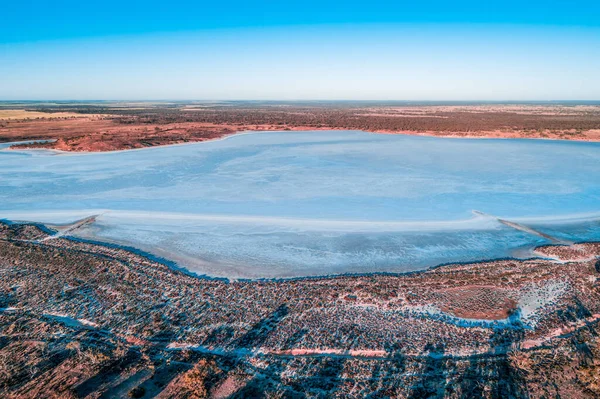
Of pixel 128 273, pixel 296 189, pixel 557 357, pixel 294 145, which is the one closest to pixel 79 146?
pixel 294 145

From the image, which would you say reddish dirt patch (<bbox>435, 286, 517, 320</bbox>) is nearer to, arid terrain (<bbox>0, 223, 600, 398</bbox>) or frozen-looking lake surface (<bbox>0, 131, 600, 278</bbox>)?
arid terrain (<bbox>0, 223, 600, 398</bbox>)

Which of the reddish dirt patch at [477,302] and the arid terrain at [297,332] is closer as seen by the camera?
the arid terrain at [297,332]

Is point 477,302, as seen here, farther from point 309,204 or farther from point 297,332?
point 309,204

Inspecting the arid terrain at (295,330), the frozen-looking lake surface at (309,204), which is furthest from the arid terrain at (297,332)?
Answer: the frozen-looking lake surface at (309,204)

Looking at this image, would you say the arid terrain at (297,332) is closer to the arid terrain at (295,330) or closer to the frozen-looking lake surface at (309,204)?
the arid terrain at (295,330)

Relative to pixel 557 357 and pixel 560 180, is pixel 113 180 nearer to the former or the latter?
pixel 557 357
